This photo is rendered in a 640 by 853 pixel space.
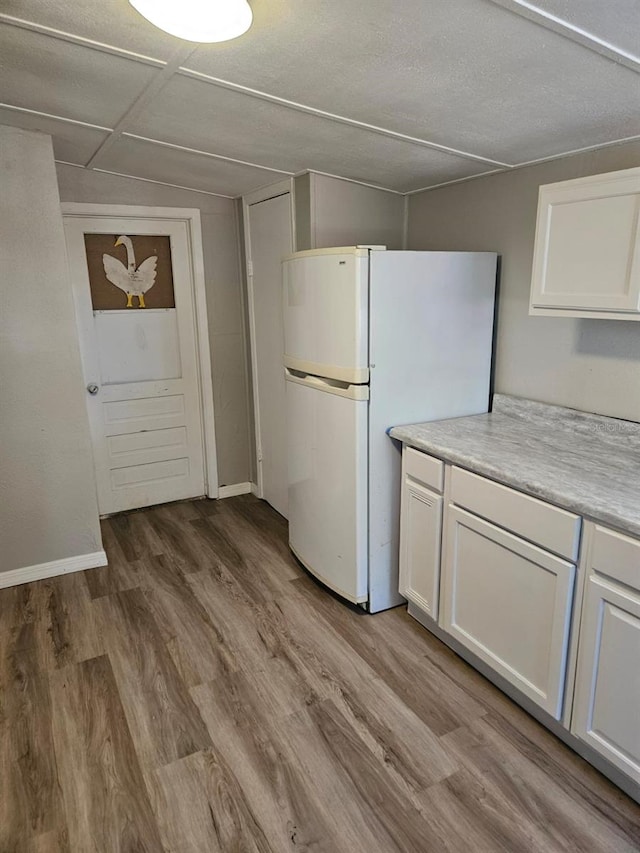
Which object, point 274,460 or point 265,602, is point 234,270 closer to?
point 274,460

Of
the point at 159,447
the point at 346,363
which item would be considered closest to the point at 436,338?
the point at 346,363

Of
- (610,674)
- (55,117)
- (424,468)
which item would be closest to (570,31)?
(424,468)

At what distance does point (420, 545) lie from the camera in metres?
2.32

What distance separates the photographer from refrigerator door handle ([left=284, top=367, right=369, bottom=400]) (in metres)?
2.28

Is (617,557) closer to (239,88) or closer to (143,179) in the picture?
(239,88)

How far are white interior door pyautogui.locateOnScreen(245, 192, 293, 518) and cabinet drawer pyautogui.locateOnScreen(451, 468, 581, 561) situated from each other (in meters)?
1.52

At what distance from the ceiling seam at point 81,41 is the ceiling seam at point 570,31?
1.01 meters

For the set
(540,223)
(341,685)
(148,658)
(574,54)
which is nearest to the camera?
(574,54)

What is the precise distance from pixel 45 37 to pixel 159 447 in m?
2.57

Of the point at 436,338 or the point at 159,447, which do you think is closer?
the point at 436,338

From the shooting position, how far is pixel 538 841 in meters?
1.50

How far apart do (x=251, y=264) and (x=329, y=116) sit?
1646 mm

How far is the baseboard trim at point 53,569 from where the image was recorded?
281cm

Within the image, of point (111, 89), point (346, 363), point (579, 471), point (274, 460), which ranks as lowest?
point (274, 460)
